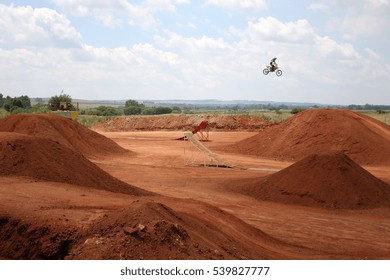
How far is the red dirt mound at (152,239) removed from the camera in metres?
7.15

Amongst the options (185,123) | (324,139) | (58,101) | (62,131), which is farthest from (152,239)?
(58,101)

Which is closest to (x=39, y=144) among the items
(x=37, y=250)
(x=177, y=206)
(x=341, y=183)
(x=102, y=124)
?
(x=177, y=206)

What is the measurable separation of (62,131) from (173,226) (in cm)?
2398

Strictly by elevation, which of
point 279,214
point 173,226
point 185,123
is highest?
point 173,226

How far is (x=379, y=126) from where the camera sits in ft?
114

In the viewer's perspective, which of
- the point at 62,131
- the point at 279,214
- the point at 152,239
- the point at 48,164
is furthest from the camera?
the point at 62,131

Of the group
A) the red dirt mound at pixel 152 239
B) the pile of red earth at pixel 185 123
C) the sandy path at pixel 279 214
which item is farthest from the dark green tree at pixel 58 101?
the red dirt mound at pixel 152 239

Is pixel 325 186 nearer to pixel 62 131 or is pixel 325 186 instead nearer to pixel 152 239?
pixel 152 239

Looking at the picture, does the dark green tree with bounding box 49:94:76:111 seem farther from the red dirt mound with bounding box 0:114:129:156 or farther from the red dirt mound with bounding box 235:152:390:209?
the red dirt mound with bounding box 235:152:390:209

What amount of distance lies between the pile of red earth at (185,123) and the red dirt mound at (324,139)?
76.9 ft

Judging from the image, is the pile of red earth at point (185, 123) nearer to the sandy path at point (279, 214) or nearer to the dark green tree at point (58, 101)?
the dark green tree at point (58, 101)

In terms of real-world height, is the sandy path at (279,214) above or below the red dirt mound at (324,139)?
below

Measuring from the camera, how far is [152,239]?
24.1 ft

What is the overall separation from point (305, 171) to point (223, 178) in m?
4.98
